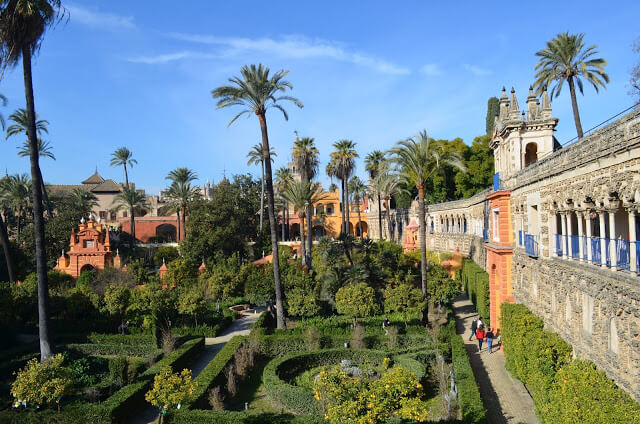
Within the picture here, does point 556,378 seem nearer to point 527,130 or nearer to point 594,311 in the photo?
point 594,311

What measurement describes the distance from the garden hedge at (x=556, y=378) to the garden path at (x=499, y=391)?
453mm

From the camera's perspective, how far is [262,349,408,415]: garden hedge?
573 inches

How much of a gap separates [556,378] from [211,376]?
36.5ft

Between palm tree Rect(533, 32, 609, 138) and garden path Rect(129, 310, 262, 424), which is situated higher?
palm tree Rect(533, 32, 609, 138)

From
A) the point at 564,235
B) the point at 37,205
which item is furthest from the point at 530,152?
the point at 37,205

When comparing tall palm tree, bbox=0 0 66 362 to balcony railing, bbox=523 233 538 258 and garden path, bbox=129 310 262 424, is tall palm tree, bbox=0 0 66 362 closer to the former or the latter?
garden path, bbox=129 310 262 424

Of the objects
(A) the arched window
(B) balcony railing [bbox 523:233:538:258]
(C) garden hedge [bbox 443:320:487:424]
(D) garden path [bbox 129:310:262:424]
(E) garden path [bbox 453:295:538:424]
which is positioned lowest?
(E) garden path [bbox 453:295:538:424]

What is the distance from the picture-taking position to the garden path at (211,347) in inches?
584

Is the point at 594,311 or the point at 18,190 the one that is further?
the point at 18,190

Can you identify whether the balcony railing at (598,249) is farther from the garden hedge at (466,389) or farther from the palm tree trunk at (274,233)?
the palm tree trunk at (274,233)

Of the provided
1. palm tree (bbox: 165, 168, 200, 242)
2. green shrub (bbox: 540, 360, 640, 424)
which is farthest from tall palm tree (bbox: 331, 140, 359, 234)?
green shrub (bbox: 540, 360, 640, 424)

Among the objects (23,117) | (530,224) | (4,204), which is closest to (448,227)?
(530,224)

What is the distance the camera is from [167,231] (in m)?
67.9

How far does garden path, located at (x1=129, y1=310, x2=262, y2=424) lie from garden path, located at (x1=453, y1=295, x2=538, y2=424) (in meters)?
10.8
